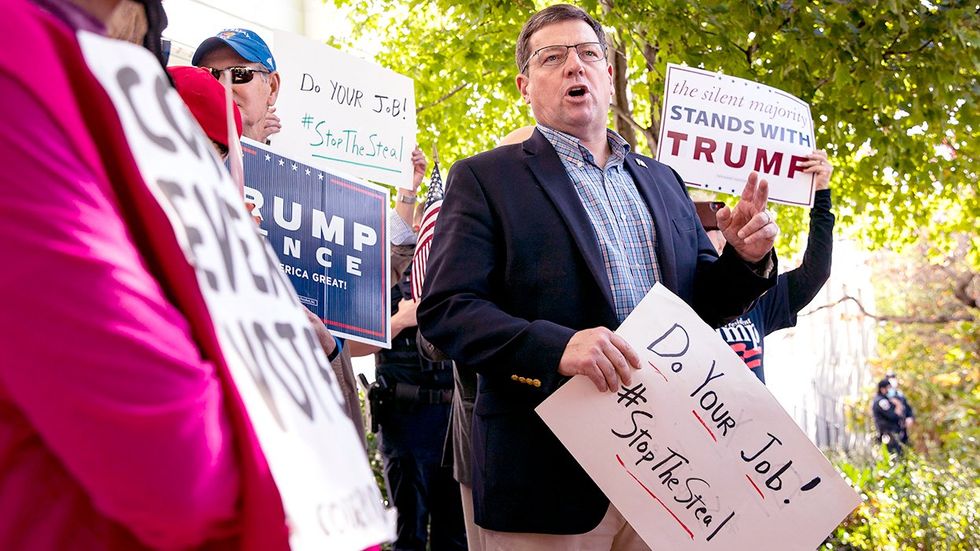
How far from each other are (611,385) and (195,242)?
1.50m

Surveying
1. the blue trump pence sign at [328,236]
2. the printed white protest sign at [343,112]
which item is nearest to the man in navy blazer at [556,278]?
the blue trump pence sign at [328,236]

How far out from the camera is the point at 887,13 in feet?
Answer: 18.9

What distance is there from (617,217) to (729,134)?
1.88 m

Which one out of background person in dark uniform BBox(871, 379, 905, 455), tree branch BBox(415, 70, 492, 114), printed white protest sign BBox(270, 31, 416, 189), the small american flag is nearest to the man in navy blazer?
the small american flag

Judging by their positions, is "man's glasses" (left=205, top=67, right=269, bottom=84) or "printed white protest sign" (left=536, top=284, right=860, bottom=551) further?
"man's glasses" (left=205, top=67, right=269, bottom=84)

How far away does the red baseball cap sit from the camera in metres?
2.27

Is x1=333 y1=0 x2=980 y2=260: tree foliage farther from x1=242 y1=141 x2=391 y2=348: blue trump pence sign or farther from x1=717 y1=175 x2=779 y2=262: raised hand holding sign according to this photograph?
x1=242 y1=141 x2=391 y2=348: blue trump pence sign

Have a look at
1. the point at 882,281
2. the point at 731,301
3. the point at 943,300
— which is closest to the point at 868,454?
the point at 731,301

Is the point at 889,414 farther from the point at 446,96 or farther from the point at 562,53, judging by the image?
the point at 562,53

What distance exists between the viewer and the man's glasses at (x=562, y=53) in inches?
121

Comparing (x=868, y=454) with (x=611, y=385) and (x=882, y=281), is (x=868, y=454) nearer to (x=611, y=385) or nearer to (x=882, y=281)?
(x=611, y=385)

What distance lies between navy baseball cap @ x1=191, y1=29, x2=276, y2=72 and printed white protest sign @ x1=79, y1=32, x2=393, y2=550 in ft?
6.18

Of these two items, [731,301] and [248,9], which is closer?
[731,301]

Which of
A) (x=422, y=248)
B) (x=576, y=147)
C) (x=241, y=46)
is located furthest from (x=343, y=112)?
(x=576, y=147)
